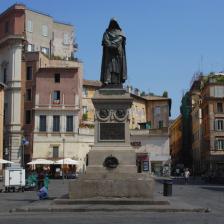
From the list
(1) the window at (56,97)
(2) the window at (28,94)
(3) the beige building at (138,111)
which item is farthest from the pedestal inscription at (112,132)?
(3) the beige building at (138,111)

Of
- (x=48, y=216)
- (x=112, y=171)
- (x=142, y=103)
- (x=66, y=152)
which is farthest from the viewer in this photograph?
(x=142, y=103)

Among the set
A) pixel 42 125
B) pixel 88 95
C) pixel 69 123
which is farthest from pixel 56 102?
pixel 88 95

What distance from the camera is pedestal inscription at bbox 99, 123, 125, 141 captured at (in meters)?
20.3

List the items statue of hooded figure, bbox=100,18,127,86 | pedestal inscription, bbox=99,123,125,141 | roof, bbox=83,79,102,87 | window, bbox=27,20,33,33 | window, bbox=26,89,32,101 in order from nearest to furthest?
1. pedestal inscription, bbox=99,123,125,141
2. statue of hooded figure, bbox=100,18,127,86
3. window, bbox=26,89,32,101
4. window, bbox=27,20,33,33
5. roof, bbox=83,79,102,87

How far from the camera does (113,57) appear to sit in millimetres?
21609

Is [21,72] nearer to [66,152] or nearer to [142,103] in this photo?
[66,152]

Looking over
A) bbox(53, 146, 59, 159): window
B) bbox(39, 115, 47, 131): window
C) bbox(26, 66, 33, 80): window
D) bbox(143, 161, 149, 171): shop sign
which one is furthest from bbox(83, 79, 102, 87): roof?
bbox(53, 146, 59, 159): window

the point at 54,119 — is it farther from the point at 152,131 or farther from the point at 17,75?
the point at 152,131

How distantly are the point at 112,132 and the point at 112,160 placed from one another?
1125 millimetres

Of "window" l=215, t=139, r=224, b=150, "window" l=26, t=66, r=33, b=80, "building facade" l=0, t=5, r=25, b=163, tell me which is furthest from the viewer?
"window" l=215, t=139, r=224, b=150

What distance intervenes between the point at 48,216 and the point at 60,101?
54615 millimetres

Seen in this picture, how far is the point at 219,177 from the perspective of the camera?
5528cm

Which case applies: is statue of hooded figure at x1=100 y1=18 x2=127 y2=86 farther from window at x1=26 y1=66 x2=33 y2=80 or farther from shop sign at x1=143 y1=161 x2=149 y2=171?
shop sign at x1=143 y1=161 x2=149 y2=171

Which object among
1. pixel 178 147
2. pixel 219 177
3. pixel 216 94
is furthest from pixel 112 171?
pixel 178 147
